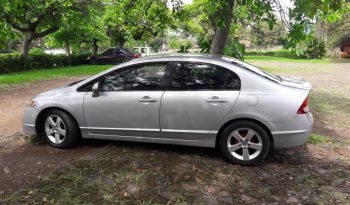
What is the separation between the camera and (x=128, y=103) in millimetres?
5336

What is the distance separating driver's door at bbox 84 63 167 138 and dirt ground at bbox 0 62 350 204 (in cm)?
39

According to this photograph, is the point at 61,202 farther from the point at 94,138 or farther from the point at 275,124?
the point at 275,124

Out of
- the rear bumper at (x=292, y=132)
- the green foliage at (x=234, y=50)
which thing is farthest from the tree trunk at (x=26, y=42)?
the rear bumper at (x=292, y=132)

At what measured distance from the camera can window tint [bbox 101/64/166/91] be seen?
536 cm

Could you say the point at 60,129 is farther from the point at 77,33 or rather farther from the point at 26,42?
the point at 77,33

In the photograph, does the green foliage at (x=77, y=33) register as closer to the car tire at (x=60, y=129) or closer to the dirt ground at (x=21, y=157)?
the dirt ground at (x=21, y=157)

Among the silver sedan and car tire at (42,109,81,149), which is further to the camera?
car tire at (42,109,81,149)

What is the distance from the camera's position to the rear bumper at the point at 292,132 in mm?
4824

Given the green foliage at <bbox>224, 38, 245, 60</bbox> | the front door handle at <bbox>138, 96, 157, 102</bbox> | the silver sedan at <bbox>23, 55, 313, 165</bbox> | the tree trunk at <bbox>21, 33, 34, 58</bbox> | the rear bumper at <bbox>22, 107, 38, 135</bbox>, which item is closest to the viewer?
the silver sedan at <bbox>23, 55, 313, 165</bbox>

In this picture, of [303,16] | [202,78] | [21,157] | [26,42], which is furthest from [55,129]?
[26,42]

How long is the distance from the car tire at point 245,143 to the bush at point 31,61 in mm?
19190

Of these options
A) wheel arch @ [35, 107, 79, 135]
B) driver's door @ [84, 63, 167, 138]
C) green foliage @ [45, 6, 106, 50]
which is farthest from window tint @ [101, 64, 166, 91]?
green foliage @ [45, 6, 106, 50]

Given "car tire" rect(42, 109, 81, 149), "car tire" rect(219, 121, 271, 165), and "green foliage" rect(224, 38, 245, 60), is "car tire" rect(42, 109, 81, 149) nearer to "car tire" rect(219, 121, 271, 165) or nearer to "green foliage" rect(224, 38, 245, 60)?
"car tire" rect(219, 121, 271, 165)

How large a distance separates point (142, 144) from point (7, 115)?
4449 millimetres
